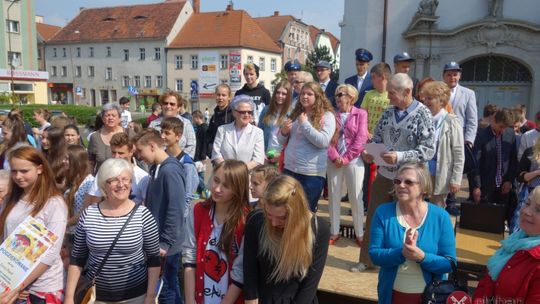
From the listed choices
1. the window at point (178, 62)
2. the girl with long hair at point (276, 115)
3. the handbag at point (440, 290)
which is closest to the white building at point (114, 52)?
the window at point (178, 62)

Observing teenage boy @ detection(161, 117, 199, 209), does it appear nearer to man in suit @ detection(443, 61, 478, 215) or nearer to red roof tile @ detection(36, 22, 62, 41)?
man in suit @ detection(443, 61, 478, 215)

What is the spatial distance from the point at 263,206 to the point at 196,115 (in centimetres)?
801

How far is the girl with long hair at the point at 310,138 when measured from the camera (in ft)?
13.6

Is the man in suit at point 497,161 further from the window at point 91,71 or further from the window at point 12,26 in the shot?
the window at point 91,71

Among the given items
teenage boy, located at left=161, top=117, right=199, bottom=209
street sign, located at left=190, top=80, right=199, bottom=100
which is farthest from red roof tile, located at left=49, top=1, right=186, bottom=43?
teenage boy, located at left=161, top=117, right=199, bottom=209

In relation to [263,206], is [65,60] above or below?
above

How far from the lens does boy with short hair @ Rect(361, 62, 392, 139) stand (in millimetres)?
5125

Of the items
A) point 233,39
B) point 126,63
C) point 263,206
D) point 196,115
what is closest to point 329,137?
point 263,206

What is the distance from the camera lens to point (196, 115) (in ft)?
33.7

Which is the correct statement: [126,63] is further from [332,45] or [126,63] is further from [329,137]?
[329,137]

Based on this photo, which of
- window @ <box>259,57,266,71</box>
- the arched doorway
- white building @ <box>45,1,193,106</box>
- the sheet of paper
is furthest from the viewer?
window @ <box>259,57,266,71</box>

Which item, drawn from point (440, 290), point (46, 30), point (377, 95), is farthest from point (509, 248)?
point (46, 30)

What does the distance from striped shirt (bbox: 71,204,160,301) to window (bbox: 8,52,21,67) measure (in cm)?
4291

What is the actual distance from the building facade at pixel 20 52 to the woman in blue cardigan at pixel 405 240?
4349 centimetres
